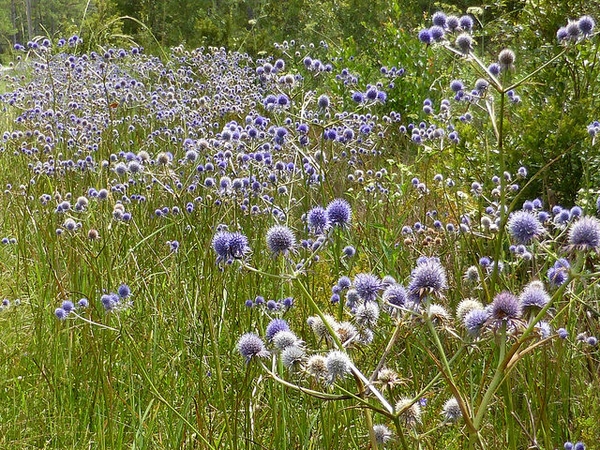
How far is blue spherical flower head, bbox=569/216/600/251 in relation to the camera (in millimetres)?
1179

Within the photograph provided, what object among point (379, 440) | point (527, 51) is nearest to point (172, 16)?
point (527, 51)

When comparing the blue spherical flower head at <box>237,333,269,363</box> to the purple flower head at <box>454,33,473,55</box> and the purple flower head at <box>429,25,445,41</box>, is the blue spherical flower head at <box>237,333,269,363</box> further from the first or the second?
the purple flower head at <box>429,25,445,41</box>

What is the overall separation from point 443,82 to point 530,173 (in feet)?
10.8

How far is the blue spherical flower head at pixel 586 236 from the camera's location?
1.18 meters

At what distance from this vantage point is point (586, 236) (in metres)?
1.19

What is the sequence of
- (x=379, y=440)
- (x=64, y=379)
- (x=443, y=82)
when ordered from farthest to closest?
(x=443, y=82) → (x=64, y=379) → (x=379, y=440)

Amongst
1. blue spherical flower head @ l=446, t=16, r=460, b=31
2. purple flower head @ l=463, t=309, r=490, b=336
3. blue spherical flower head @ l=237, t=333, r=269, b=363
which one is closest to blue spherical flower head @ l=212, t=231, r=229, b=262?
blue spherical flower head @ l=237, t=333, r=269, b=363

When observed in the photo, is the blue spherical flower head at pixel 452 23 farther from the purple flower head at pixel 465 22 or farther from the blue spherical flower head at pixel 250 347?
the blue spherical flower head at pixel 250 347

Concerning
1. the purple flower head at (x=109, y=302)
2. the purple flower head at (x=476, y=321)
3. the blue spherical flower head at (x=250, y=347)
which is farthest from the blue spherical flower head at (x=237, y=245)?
the purple flower head at (x=109, y=302)

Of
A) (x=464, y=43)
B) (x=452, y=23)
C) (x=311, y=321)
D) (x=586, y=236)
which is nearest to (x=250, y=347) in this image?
(x=311, y=321)

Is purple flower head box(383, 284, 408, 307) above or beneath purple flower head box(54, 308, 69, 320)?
above

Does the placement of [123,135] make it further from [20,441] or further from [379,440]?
[379,440]

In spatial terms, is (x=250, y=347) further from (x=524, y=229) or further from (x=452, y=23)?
(x=452, y=23)

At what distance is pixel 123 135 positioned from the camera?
626cm
